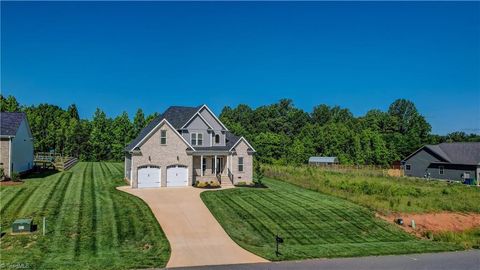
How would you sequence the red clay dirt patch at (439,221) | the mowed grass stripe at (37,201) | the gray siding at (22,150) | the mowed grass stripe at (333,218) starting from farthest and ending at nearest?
1. the gray siding at (22,150)
2. the red clay dirt patch at (439,221)
3. the mowed grass stripe at (37,201)
4. the mowed grass stripe at (333,218)

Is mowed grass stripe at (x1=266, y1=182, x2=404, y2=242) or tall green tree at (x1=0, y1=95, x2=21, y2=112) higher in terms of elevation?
tall green tree at (x1=0, y1=95, x2=21, y2=112)

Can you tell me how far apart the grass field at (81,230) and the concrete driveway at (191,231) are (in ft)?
2.09

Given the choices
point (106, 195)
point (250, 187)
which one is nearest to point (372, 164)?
point (250, 187)

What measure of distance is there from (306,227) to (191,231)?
661 cm

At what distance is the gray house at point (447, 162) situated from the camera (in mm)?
47406

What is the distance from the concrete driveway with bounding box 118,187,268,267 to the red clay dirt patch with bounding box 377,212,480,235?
37.1 ft

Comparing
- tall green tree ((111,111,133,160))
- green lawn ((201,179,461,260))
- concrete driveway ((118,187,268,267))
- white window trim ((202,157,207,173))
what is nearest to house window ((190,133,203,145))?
white window trim ((202,157,207,173))

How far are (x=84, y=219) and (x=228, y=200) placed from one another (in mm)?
10169

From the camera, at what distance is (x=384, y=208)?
25.6 metres

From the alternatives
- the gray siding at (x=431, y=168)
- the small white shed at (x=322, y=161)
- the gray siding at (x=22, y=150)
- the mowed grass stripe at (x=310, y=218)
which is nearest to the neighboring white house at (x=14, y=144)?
the gray siding at (x=22, y=150)

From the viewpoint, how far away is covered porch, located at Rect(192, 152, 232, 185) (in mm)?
33594

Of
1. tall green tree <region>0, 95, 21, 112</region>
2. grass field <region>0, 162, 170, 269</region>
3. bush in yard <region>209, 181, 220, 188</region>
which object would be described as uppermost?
tall green tree <region>0, 95, 21, 112</region>

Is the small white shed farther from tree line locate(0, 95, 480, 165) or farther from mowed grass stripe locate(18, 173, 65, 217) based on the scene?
mowed grass stripe locate(18, 173, 65, 217)

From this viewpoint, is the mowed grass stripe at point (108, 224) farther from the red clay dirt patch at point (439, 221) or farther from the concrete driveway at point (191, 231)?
the red clay dirt patch at point (439, 221)
